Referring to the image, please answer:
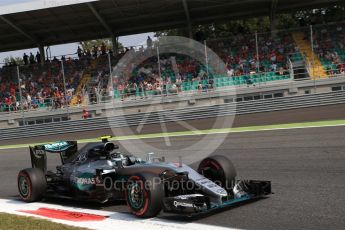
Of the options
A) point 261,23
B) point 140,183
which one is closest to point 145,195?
point 140,183

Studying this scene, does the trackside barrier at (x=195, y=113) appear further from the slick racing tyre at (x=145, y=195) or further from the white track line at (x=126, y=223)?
the slick racing tyre at (x=145, y=195)

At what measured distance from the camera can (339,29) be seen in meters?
28.2

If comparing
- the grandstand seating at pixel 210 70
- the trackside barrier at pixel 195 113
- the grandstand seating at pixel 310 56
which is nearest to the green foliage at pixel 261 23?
the grandstand seating at pixel 210 70

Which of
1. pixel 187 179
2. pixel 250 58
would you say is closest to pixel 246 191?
pixel 187 179

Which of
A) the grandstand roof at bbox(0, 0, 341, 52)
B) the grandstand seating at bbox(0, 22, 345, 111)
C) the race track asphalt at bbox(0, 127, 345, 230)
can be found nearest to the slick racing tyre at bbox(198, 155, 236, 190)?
the race track asphalt at bbox(0, 127, 345, 230)

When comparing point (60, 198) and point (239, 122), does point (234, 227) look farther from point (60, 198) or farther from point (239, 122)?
point (239, 122)

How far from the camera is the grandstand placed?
26.0 m

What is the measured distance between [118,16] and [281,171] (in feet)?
76.5

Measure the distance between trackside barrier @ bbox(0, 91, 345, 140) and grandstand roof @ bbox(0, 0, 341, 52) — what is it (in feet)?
A: 25.9

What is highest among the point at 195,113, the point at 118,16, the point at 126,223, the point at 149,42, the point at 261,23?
the point at 261,23

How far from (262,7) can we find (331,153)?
22.2 m

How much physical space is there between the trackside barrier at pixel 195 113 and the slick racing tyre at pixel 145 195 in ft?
50.3

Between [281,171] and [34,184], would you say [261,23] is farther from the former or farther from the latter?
[34,184]

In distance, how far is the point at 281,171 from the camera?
881 centimetres
